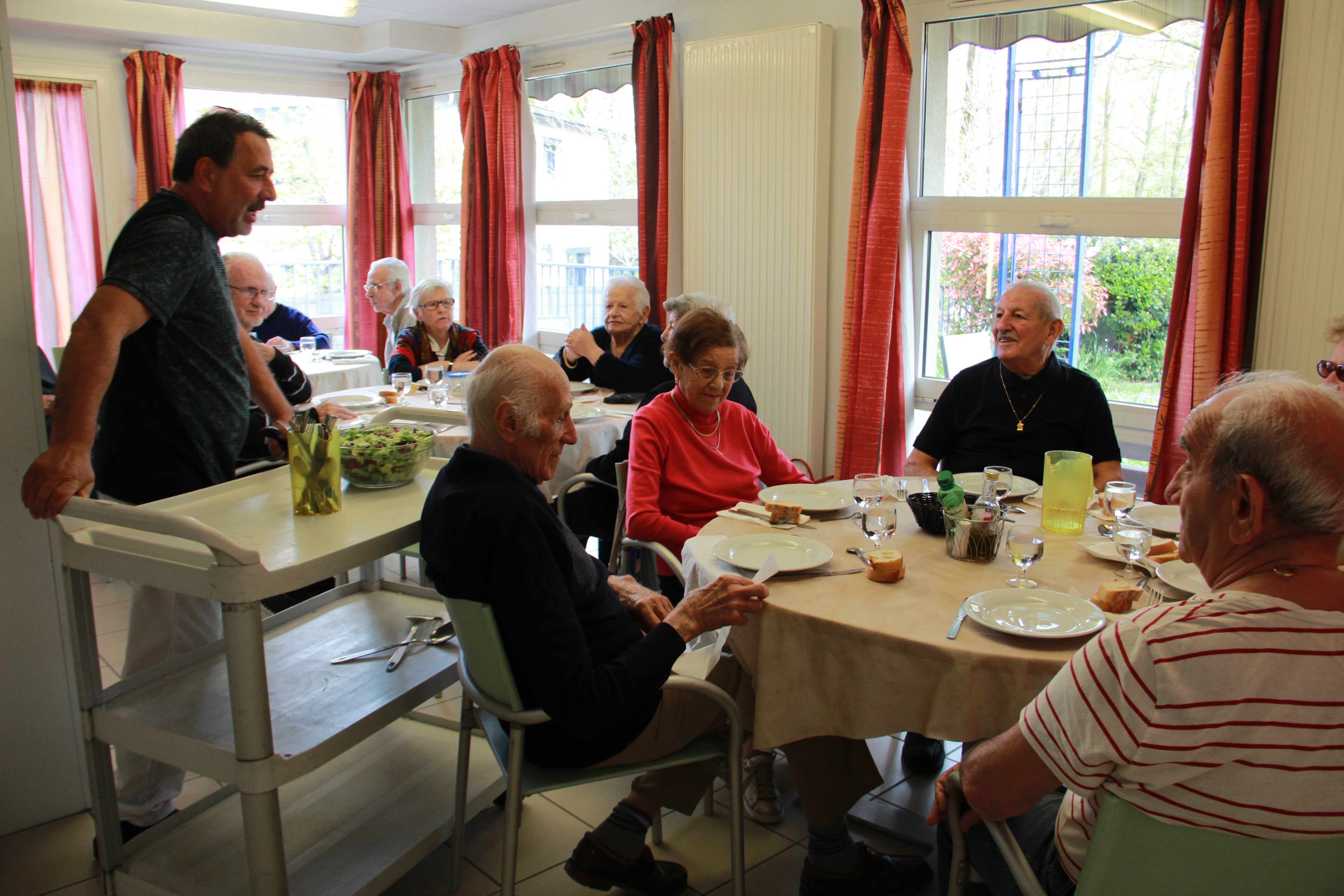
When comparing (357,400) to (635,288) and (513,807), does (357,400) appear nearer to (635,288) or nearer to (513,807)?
(635,288)

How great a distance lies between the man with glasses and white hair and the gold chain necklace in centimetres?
341

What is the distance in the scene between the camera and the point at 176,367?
6.53ft

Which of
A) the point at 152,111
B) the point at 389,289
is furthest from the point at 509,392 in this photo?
the point at 152,111

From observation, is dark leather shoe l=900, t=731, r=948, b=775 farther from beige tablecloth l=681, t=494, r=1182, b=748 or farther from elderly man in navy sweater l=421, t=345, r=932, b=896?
beige tablecloth l=681, t=494, r=1182, b=748

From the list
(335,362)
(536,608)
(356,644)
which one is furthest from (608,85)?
(536,608)

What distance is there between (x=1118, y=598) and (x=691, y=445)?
3.98 ft

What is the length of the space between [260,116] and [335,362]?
2822 mm

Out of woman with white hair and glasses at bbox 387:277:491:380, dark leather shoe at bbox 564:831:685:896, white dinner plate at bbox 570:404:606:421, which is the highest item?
woman with white hair and glasses at bbox 387:277:491:380

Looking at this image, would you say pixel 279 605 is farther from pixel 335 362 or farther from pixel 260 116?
pixel 260 116

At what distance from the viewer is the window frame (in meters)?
3.48

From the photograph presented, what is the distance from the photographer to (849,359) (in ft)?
13.4

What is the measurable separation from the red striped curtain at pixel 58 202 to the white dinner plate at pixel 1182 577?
19.8 feet

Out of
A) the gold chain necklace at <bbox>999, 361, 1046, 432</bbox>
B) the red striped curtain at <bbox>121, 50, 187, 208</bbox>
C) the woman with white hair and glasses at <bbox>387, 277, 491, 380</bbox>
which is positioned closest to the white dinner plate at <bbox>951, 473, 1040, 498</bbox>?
the gold chain necklace at <bbox>999, 361, 1046, 432</bbox>

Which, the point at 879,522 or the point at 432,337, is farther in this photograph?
the point at 432,337
